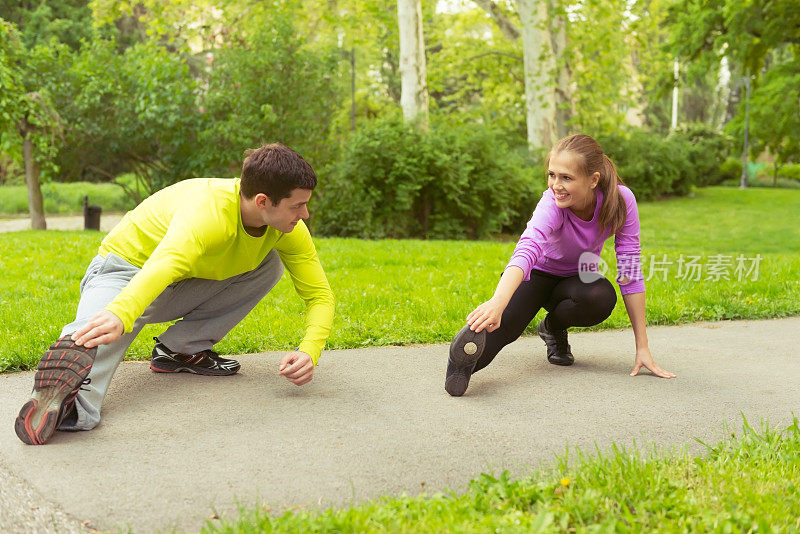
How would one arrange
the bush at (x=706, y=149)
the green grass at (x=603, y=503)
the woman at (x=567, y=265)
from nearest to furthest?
1. the green grass at (x=603, y=503)
2. the woman at (x=567, y=265)
3. the bush at (x=706, y=149)

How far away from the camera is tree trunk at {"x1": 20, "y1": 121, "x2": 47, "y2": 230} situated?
12.5 m

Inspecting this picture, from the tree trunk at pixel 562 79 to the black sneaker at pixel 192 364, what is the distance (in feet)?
48.0

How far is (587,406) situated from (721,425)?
56 cm

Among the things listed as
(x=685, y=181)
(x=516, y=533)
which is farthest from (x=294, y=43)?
(x=685, y=181)

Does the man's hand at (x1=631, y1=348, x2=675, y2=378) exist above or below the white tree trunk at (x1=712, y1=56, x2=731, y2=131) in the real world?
below

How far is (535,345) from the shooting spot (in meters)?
4.77

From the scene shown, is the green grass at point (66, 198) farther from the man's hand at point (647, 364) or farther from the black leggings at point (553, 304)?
the man's hand at point (647, 364)

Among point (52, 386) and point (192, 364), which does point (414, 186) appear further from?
point (52, 386)

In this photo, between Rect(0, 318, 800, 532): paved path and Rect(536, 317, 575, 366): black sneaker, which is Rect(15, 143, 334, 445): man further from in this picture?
Rect(536, 317, 575, 366): black sneaker

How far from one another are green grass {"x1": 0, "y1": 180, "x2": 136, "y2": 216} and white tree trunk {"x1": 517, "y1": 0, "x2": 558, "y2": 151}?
9.83 metres

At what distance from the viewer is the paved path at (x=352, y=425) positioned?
2.57m

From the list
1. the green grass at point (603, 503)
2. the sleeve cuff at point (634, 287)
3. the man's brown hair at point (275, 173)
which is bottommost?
the green grass at point (603, 503)

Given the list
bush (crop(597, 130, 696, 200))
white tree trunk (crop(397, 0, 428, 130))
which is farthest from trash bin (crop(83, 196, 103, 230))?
bush (crop(597, 130, 696, 200))

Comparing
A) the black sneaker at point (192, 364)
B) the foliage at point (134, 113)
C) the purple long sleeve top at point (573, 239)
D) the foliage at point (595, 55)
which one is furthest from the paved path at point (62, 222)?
the purple long sleeve top at point (573, 239)
